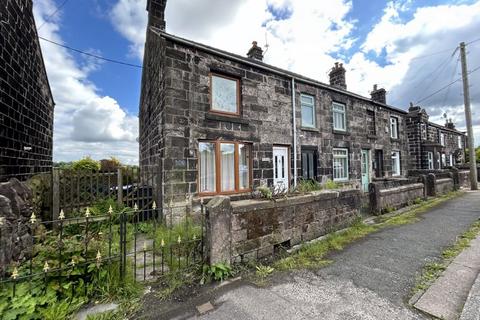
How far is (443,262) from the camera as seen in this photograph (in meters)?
4.35

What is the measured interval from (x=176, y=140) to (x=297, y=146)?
568 centimetres

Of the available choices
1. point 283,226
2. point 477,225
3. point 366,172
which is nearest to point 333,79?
point 366,172

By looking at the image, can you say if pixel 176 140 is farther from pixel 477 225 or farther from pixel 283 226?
pixel 477 225

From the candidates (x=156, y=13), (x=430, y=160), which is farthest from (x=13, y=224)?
(x=430, y=160)

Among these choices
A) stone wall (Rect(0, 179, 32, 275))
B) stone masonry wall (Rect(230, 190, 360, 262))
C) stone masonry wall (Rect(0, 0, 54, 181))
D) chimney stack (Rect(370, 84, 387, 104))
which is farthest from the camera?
chimney stack (Rect(370, 84, 387, 104))

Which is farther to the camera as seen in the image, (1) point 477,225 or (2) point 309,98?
(2) point 309,98

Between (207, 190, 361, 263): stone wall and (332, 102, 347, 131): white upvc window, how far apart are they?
24.4 ft

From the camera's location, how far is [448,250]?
493 centimetres

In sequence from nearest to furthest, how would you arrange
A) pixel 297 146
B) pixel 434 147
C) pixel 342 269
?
pixel 342 269 → pixel 297 146 → pixel 434 147

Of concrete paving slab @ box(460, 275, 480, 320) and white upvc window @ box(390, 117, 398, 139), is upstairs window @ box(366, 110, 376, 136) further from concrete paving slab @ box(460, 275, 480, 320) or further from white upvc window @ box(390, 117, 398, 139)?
concrete paving slab @ box(460, 275, 480, 320)

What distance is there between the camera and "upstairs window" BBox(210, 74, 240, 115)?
325 inches

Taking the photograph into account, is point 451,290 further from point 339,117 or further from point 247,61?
point 339,117

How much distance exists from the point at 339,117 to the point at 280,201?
991 centimetres

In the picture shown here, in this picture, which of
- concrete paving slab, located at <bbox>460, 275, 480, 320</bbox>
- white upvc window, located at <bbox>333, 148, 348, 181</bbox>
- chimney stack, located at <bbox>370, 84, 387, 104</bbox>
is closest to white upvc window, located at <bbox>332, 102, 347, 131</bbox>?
white upvc window, located at <bbox>333, 148, 348, 181</bbox>
